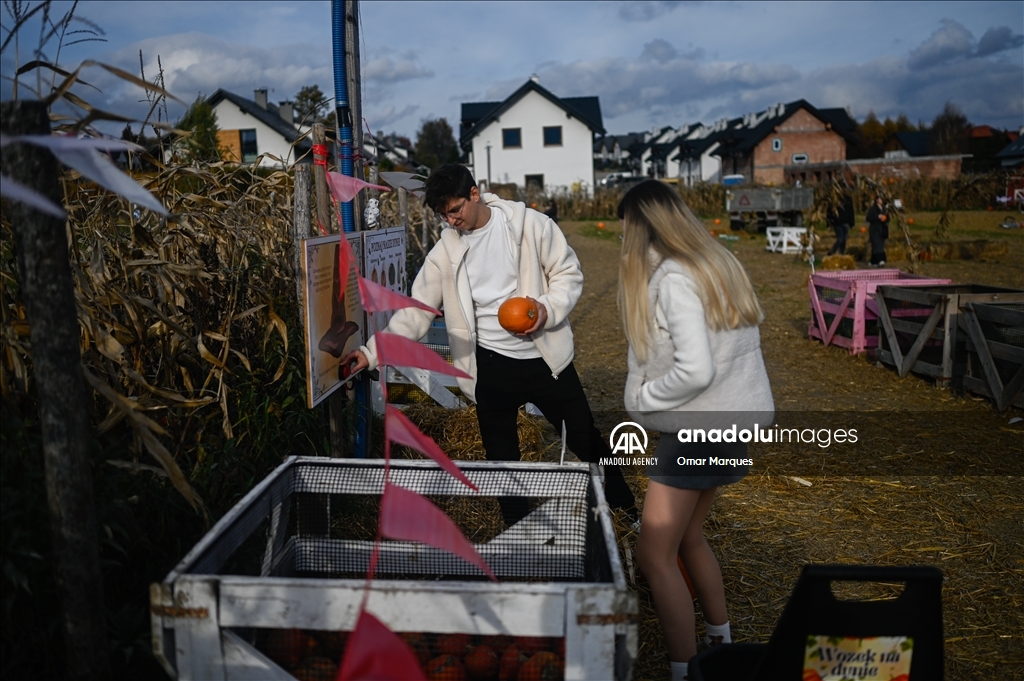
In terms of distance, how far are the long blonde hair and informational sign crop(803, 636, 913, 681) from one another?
957 millimetres

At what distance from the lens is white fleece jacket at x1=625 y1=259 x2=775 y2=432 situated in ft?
8.24

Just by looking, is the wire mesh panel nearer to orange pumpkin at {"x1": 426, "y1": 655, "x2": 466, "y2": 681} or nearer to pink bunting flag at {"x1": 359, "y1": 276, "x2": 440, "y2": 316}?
pink bunting flag at {"x1": 359, "y1": 276, "x2": 440, "y2": 316}

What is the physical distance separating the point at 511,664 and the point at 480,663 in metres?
0.08

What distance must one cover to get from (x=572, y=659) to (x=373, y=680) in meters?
0.44

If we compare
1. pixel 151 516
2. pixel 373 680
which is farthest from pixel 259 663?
pixel 151 516

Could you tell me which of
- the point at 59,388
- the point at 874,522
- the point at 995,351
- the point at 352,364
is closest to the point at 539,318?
the point at 352,364

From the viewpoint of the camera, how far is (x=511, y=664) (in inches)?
80.9

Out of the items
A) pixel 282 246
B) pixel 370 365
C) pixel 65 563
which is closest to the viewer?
pixel 65 563

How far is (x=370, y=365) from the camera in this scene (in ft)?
11.7

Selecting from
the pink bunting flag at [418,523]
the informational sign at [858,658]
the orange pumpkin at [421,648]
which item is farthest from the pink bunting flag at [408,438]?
the informational sign at [858,658]

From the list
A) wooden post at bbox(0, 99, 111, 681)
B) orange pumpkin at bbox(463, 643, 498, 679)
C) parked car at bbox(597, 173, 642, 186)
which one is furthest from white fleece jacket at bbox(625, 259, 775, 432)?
parked car at bbox(597, 173, 642, 186)

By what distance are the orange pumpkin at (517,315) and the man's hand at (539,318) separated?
0.01 m

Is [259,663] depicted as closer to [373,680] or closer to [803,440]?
[373,680]

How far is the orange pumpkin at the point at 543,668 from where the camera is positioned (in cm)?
195
